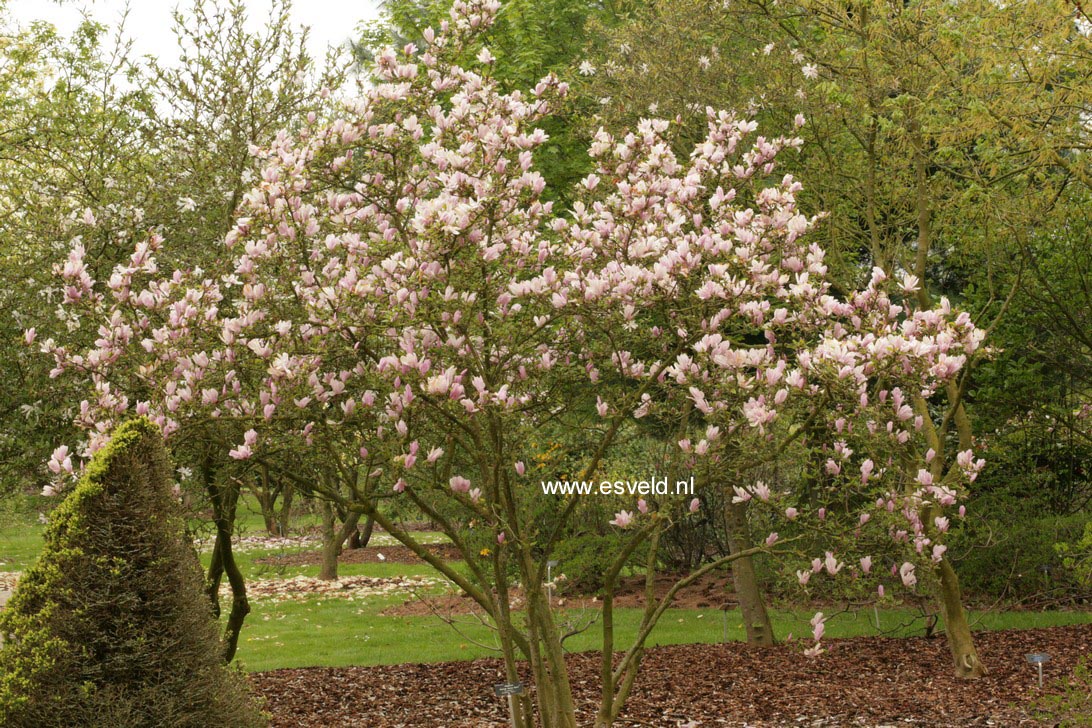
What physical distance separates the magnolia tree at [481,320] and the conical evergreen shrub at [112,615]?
266 mm

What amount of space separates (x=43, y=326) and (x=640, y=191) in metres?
4.10

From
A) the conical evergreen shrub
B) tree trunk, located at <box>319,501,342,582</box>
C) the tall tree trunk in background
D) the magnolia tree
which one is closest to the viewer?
the conical evergreen shrub

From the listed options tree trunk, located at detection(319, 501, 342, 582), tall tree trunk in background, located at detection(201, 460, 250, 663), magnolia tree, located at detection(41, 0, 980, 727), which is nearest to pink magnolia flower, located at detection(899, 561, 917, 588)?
magnolia tree, located at detection(41, 0, 980, 727)

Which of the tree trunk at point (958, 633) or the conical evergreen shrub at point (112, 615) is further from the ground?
the conical evergreen shrub at point (112, 615)

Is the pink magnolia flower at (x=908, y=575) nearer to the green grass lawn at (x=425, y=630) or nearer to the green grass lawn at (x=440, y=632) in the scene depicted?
the green grass lawn at (x=425, y=630)

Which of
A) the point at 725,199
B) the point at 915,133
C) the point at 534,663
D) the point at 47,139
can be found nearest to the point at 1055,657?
the point at 915,133

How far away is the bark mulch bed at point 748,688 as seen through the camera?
7816 mm

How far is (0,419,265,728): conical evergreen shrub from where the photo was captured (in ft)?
14.5

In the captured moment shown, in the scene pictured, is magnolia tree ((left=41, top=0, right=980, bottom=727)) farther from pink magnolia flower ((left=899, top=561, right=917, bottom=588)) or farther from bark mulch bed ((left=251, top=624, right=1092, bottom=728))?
bark mulch bed ((left=251, top=624, right=1092, bottom=728))

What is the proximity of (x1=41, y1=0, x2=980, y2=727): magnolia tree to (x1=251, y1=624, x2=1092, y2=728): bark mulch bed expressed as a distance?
2593 millimetres

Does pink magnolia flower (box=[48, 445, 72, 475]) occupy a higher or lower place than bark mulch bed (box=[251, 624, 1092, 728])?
higher

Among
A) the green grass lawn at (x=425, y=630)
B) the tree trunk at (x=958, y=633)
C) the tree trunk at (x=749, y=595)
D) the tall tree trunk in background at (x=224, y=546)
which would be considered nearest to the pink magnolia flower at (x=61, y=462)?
the tall tree trunk in background at (x=224, y=546)

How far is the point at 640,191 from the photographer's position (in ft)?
17.9

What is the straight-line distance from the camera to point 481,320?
17.2 ft
